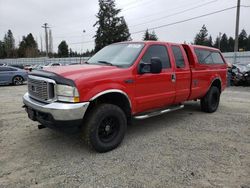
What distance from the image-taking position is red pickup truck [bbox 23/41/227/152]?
358cm

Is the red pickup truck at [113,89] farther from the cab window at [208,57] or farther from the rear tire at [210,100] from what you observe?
the rear tire at [210,100]

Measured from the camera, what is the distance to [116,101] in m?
4.33

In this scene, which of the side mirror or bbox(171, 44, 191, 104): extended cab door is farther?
bbox(171, 44, 191, 104): extended cab door

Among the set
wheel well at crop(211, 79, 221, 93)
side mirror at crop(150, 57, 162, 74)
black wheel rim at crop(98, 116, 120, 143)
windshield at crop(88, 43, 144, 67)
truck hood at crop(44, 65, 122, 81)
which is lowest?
black wheel rim at crop(98, 116, 120, 143)

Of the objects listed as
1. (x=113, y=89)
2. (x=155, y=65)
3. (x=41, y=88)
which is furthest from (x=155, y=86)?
(x=41, y=88)

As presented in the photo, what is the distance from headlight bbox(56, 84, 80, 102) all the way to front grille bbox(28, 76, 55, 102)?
0.17 metres

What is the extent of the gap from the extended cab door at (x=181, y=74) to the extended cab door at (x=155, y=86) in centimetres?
21

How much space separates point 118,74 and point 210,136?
2.39 meters

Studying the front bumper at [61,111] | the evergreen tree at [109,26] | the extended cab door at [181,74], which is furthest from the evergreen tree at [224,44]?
the front bumper at [61,111]

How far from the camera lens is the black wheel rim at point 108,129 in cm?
402

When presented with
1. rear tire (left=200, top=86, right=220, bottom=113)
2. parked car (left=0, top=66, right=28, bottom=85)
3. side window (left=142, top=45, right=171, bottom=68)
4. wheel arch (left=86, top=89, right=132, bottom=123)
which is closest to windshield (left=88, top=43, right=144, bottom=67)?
side window (left=142, top=45, right=171, bottom=68)

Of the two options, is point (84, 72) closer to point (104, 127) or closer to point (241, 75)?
point (104, 127)

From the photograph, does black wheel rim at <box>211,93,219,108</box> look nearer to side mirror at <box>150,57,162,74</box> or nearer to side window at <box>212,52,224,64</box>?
side window at <box>212,52,224,64</box>

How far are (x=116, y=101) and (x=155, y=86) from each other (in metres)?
0.95
